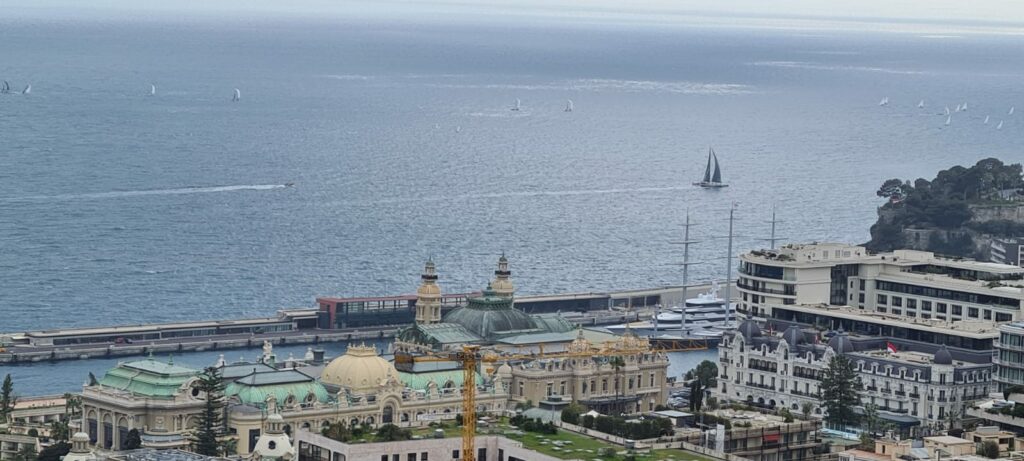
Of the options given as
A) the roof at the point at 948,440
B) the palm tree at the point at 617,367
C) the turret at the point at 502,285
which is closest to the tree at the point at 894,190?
the turret at the point at 502,285

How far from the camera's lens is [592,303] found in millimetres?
162500

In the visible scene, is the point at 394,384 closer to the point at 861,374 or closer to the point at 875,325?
the point at 861,374

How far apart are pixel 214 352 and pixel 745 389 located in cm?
3202

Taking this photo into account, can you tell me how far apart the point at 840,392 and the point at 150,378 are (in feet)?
91.9

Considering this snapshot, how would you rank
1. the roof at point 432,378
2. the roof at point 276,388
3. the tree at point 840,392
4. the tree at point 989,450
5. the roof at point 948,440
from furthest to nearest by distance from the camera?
the tree at point 840,392 → the roof at point 432,378 → the roof at point 276,388 → the roof at point 948,440 → the tree at point 989,450

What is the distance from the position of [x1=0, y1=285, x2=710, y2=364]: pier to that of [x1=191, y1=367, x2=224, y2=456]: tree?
3694 centimetres

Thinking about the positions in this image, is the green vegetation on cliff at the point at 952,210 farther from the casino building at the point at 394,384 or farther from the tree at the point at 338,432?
the tree at the point at 338,432

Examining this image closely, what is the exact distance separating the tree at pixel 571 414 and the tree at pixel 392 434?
341 inches

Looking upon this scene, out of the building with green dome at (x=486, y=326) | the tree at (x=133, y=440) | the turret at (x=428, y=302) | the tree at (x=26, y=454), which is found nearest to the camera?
the tree at (x=26, y=454)

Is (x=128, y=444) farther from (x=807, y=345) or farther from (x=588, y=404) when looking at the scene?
(x=807, y=345)

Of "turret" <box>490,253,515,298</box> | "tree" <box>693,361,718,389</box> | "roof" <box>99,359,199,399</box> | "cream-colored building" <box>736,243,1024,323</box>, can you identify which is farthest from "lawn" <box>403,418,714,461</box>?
"cream-colored building" <box>736,243,1024,323</box>

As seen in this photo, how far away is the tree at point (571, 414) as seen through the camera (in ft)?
328

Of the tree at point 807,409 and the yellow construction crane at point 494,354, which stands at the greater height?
the yellow construction crane at point 494,354


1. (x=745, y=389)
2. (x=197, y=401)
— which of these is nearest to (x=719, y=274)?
(x=745, y=389)
